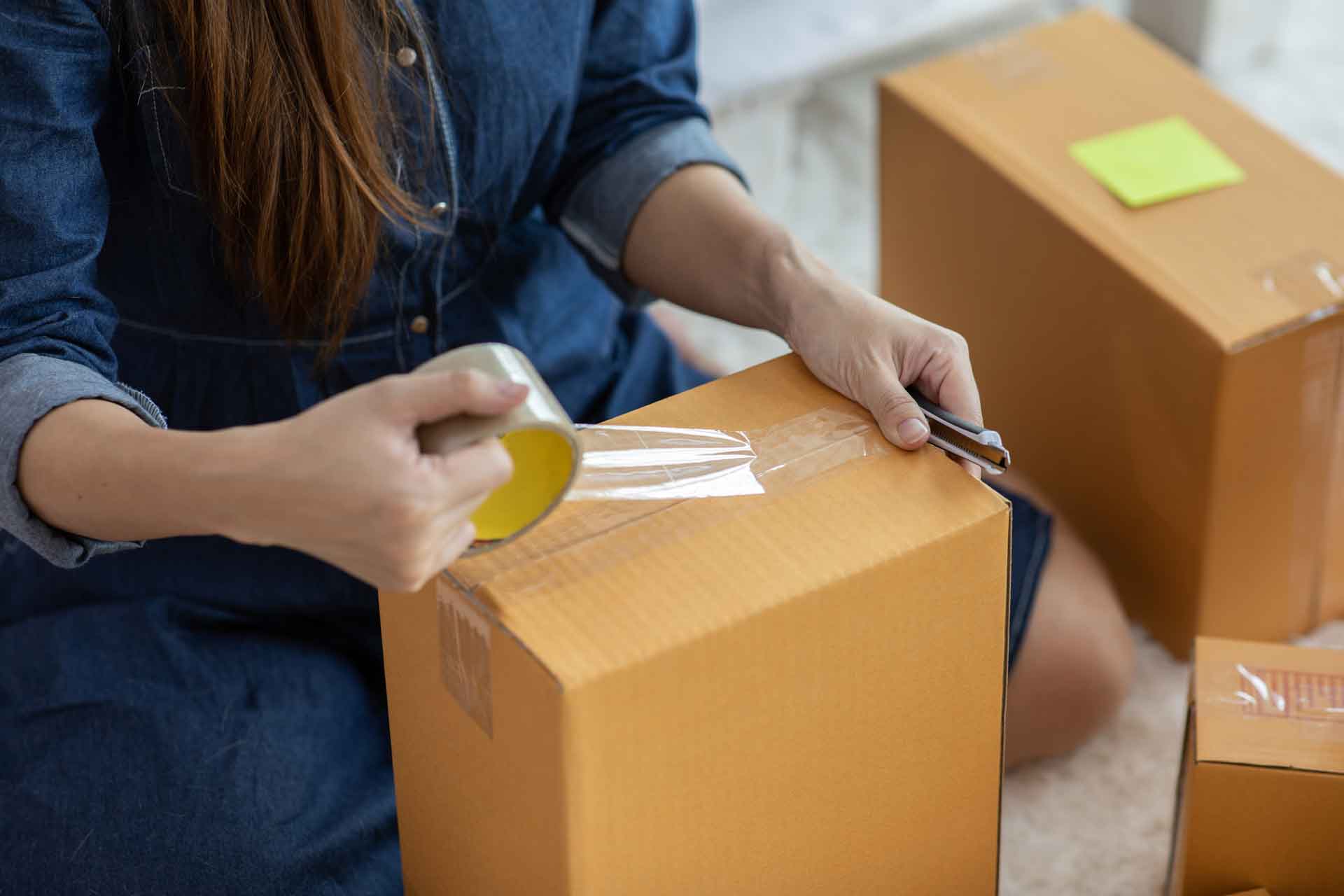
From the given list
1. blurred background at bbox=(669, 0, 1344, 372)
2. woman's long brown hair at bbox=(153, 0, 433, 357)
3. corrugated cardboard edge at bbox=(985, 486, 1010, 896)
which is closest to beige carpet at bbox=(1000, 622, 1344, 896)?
corrugated cardboard edge at bbox=(985, 486, 1010, 896)

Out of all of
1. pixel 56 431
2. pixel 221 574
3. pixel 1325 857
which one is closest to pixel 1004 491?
pixel 1325 857

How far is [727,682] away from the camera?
66 cm

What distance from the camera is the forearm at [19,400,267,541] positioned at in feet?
2.07

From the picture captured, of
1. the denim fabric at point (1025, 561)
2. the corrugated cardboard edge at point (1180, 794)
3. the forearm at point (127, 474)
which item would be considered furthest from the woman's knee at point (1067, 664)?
the forearm at point (127, 474)

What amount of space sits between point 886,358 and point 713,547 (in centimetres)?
17

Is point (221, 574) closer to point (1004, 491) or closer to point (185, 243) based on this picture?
point (185, 243)

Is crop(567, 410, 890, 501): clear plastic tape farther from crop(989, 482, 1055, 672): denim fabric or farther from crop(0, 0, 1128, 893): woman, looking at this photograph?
crop(989, 482, 1055, 672): denim fabric

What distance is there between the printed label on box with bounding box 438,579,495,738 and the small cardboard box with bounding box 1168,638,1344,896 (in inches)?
18.1

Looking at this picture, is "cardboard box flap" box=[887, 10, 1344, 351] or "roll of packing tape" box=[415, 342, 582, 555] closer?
"roll of packing tape" box=[415, 342, 582, 555]

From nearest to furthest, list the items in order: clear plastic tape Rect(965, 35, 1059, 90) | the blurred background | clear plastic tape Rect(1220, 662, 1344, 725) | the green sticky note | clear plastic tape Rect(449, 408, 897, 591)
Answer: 1. clear plastic tape Rect(449, 408, 897, 591)
2. clear plastic tape Rect(1220, 662, 1344, 725)
3. the green sticky note
4. clear plastic tape Rect(965, 35, 1059, 90)
5. the blurred background

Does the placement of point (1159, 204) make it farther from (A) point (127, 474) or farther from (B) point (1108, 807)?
(A) point (127, 474)

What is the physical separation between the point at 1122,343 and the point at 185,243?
28.0 inches

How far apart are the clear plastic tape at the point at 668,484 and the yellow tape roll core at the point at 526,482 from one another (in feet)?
0.05

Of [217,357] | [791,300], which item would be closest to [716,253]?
[791,300]
